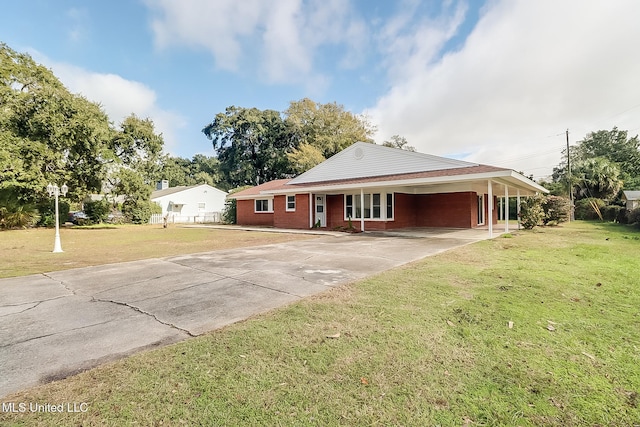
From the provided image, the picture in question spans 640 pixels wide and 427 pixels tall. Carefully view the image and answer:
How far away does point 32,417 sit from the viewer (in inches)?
79.6

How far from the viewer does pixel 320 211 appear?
19766 millimetres

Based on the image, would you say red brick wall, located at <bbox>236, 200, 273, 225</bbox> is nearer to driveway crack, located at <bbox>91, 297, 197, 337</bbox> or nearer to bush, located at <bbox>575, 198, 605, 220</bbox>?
driveway crack, located at <bbox>91, 297, 197, 337</bbox>

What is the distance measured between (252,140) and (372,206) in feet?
103

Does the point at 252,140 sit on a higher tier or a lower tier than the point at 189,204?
higher

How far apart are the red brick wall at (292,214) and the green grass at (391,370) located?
15.1m

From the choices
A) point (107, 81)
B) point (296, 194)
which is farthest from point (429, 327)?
point (107, 81)

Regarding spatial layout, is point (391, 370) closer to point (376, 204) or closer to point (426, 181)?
point (426, 181)

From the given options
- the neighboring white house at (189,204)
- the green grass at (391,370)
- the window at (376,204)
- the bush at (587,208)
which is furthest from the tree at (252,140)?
the green grass at (391,370)

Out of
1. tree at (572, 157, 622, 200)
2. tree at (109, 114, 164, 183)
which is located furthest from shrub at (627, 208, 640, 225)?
tree at (109, 114, 164, 183)

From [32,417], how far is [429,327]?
3517 mm

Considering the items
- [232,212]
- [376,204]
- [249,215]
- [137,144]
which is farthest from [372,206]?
[137,144]

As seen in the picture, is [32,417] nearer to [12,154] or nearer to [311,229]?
[311,229]

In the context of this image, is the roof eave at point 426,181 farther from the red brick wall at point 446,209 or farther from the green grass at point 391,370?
the green grass at point 391,370

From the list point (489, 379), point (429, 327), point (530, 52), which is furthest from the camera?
point (530, 52)
